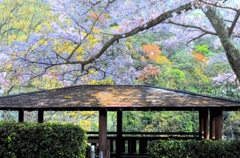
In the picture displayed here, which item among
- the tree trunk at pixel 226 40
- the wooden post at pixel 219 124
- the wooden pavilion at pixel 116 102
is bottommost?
the wooden post at pixel 219 124

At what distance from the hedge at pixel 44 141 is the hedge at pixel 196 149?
1487mm

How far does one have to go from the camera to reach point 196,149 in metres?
6.10

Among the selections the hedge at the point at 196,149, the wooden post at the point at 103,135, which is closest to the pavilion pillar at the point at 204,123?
the hedge at the point at 196,149

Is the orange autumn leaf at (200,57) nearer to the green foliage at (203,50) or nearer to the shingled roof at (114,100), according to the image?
the green foliage at (203,50)

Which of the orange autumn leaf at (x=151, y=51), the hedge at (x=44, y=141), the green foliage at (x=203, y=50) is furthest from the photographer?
the green foliage at (x=203, y=50)

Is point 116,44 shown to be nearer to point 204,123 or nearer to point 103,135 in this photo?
point 204,123

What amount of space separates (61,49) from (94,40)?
1.24 m

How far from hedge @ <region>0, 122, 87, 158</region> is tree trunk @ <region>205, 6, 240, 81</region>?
3504 millimetres

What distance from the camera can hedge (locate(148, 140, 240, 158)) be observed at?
6.04m

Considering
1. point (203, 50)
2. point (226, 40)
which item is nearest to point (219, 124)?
point (226, 40)

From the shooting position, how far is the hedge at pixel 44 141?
646 cm

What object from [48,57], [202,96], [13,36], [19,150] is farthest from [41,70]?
[202,96]

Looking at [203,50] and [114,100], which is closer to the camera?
[114,100]

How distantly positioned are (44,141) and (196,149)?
283cm
